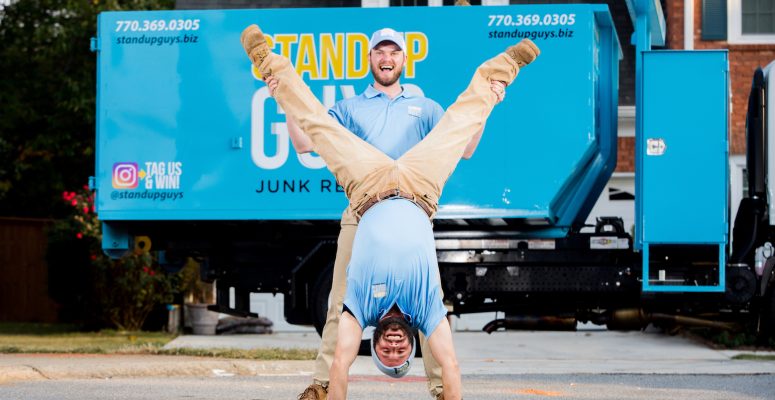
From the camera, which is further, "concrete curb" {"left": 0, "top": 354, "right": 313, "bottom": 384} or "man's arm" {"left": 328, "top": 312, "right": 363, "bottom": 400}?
"concrete curb" {"left": 0, "top": 354, "right": 313, "bottom": 384}

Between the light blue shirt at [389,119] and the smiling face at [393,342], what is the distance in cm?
84

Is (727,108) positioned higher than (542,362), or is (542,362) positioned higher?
(727,108)

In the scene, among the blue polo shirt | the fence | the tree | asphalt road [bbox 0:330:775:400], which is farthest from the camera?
the tree

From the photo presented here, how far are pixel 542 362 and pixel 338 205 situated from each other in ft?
11.0

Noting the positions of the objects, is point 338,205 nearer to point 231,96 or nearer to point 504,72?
point 231,96

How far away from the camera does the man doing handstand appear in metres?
6.08

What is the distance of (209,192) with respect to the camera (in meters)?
11.7

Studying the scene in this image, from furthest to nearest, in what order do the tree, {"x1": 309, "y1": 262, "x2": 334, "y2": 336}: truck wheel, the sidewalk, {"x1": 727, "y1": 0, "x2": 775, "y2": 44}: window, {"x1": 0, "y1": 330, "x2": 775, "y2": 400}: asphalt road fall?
the tree
{"x1": 727, "y1": 0, "x2": 775, "y2": 44}: window
{"x1": 309, "y1": 262, "x2": 334, "y2": 336}: truck wheel
the sidewalk
{"x1": 0, "y1": 330, "x2": 775, "y2": 400}: asphalt road

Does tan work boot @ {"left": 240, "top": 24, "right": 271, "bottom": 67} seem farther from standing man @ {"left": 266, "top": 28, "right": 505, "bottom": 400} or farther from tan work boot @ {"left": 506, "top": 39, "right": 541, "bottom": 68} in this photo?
tan work boot @ {"left": 506, "top": 39, "right": 541, "bottom": 68}

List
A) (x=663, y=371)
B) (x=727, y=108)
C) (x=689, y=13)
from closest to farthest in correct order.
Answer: (x=727, y=108) < (x=663, y=371) < (x=689, y=13)

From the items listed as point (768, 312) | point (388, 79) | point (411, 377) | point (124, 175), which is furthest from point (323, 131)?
point (768, 312)

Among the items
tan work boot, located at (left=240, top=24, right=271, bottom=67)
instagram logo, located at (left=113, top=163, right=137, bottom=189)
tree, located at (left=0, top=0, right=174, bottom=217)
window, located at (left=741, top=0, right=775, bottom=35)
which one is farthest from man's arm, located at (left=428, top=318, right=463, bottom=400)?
tree, located at (left=0, top=0, right=174, bottom=217)

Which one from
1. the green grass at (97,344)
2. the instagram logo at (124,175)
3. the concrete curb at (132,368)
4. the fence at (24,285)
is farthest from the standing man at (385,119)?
the fence at (24,285)

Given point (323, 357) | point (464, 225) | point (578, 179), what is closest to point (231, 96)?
point (464, 225)
